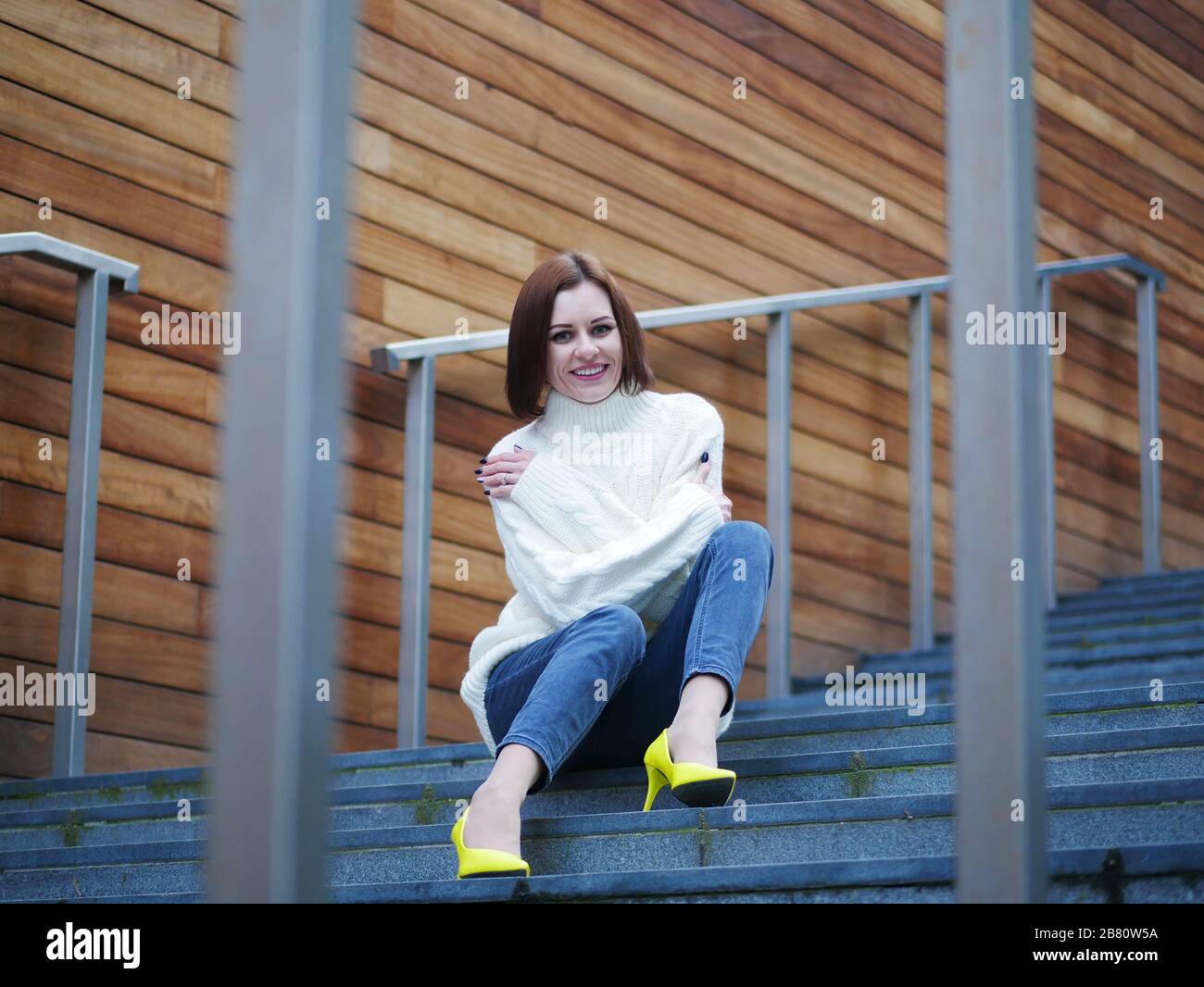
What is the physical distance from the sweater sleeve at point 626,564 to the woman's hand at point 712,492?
0.02 meters

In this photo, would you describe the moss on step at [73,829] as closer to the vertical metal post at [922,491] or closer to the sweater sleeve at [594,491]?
the sweater sleeve at [594,491]

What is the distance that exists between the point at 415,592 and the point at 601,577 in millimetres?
1074

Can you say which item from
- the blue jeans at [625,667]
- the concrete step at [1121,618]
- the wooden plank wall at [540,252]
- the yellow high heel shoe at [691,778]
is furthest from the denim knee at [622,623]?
the concrete step at [1121,618]

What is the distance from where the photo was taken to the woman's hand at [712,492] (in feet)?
7.14

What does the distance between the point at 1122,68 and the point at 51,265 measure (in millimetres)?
3219

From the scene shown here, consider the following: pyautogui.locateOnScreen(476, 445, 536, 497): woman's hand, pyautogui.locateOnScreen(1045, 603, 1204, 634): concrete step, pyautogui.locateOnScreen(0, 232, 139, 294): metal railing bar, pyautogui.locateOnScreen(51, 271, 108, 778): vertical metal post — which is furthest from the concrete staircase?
pyautogui.locateOnScreen(0, 232, 139, 294): metal railing bar

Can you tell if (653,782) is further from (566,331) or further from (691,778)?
(566,331)

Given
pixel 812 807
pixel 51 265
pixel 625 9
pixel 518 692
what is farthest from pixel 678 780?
pixel 625 9

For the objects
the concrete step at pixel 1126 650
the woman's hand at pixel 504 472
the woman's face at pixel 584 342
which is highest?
the woman's face at pixel 584 342

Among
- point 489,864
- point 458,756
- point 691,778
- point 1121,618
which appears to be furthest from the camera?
point 1121,618

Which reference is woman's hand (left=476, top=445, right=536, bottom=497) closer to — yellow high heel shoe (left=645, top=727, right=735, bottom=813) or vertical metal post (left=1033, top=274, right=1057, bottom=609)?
yellow high heel shoe (left=645, top=727, right=735, bottom=813)

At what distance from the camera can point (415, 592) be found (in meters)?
3.12

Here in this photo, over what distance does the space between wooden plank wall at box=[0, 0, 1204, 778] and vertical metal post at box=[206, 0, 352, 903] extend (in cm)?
167

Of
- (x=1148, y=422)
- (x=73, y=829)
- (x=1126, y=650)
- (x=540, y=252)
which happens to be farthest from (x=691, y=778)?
(x=1148, y=422)
